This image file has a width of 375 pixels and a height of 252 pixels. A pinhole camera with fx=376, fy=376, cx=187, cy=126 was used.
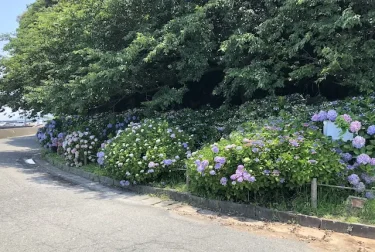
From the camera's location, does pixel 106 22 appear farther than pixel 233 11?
Yes

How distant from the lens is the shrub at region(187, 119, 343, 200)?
19.2ft

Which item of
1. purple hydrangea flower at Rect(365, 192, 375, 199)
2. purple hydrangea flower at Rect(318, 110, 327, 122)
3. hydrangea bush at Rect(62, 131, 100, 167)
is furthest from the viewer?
hydrangea bush at Rect(62, 131, 100, 167)

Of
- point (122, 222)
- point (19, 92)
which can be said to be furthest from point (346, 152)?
point (19, 92)

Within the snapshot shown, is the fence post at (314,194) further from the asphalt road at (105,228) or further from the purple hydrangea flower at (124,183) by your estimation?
the purple hydrangea flower at (124,183)

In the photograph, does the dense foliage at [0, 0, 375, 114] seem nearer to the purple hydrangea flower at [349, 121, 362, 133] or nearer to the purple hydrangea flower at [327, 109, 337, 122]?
the purple hydrangea flower at [327, 109, 337, 122]

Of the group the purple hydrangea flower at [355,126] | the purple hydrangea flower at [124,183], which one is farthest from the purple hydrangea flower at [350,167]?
the purple hydrangea flower at [124,183]

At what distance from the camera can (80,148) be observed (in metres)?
11.2

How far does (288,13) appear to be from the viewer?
8.29 meters

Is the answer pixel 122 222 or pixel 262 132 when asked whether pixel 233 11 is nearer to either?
pixel 262 132

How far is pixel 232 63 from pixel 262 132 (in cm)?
311

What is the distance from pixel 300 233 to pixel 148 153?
148 inches

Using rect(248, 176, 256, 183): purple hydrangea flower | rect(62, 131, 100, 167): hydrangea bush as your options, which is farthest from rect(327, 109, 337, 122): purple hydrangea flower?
rect(62, 131, 100, 167): hydrangea bush

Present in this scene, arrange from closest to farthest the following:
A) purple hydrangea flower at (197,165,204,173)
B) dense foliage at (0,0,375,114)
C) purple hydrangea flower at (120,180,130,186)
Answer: purple hydrangea flower at (197,165,204,173), dense foliage at (0,0,375,114), purple hydrangea flower at (120,180,130,186)

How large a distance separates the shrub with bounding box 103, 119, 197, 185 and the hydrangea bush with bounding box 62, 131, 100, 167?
8.16 feet
